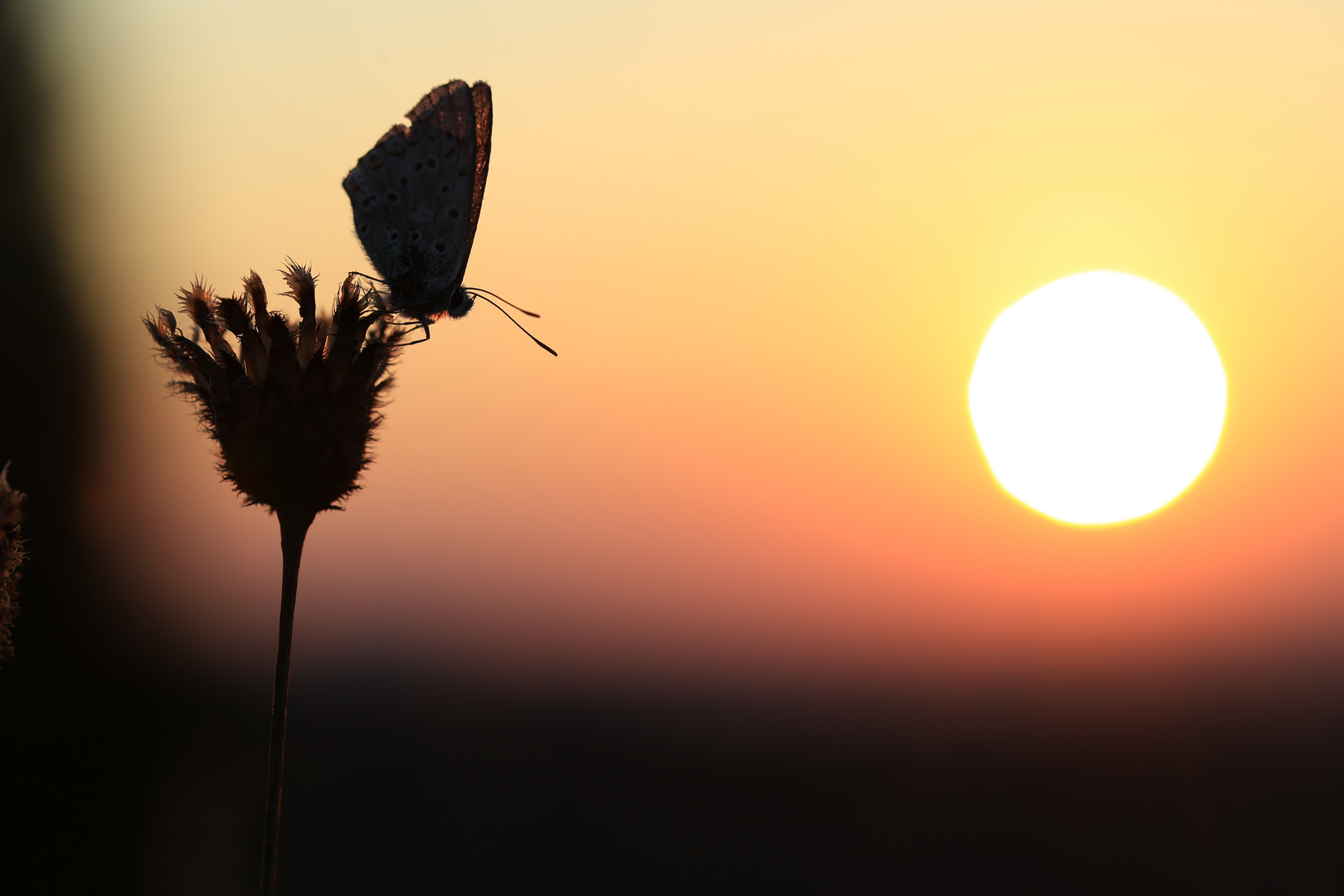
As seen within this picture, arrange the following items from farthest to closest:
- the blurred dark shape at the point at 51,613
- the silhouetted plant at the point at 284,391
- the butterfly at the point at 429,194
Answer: the blurred dark shape at the point at 51,613 → the butterfly at the point at 429,194 → the silhouetted plant at the point at 284,391

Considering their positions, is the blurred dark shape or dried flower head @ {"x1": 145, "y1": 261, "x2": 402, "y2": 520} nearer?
dried flower head @ {"x1": 145, "y1": 261, "x2": 402, "y2": 520}

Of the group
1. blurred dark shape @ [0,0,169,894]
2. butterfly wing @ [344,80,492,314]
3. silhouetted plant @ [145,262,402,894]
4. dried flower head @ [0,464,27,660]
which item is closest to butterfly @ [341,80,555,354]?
butterfly wing @ [344,80,492,314]

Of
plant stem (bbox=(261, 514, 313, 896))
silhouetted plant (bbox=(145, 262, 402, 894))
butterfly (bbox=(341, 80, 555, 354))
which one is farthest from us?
butterfly (bbox=(341, 80, 555, 354))

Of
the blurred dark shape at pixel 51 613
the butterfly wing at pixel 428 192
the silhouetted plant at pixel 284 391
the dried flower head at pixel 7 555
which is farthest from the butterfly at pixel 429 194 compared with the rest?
the blurred dark shape at pixel 51 613

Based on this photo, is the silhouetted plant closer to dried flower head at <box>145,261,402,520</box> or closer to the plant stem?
dried flower head at <box>145,261,402,520</box>

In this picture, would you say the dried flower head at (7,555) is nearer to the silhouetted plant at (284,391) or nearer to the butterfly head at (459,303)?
the silhouetted plant at (284,391)


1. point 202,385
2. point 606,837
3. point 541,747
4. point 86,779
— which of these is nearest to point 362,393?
point 202,385

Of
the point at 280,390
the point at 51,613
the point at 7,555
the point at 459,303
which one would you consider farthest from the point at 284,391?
the point at 51,613
